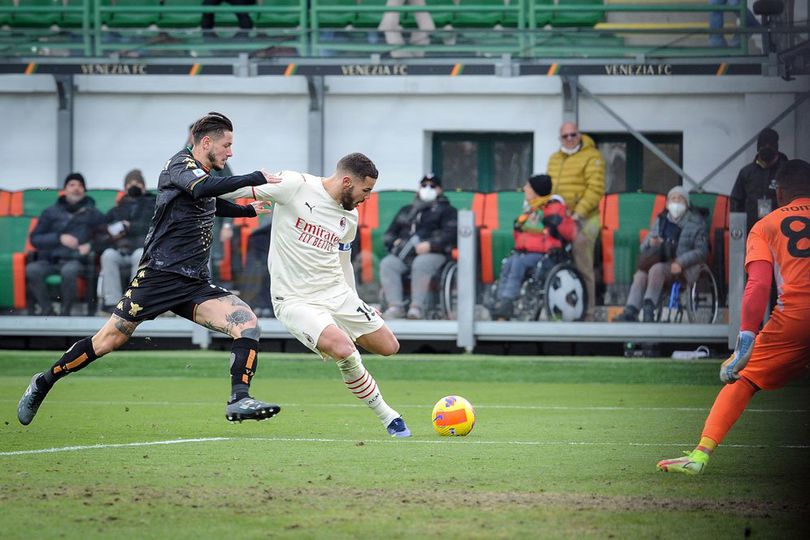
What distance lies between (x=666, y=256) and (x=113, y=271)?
720 centimetres

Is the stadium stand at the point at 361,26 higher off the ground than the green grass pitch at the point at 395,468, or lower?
higher

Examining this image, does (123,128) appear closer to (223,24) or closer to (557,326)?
(223,24)

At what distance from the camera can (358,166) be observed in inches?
383

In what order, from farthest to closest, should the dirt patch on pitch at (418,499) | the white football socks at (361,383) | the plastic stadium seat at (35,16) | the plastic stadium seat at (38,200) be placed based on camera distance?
the plastic stadium seat at (35,16), the plastic stadium seat at (38,200), the white football socks at (361,383), the dirt patch on pitch at (418,499)

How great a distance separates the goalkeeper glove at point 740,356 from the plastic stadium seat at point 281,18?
16152mm

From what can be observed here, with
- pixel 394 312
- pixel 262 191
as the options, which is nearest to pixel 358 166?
pixel 262 191

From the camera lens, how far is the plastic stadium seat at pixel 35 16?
23.7m

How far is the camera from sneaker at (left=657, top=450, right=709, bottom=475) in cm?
777

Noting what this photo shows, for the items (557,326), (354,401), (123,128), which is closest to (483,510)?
(354,401)

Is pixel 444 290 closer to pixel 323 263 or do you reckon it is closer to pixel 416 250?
pixel 416 250

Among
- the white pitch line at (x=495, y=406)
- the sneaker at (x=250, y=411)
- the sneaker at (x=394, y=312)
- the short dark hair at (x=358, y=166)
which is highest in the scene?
the short dark hair at (x=358, y=166)

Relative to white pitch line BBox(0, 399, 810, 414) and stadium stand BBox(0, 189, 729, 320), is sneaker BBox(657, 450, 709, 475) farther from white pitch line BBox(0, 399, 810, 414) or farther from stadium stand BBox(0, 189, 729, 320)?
stadium stand BBox(0, 189, 729, 320)

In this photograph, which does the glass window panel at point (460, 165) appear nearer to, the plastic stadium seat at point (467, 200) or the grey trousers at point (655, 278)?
the plastic stadium seat at point (467, 200)

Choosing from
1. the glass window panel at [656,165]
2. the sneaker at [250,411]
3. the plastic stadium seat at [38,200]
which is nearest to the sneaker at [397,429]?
the sneaker at [250,411]
